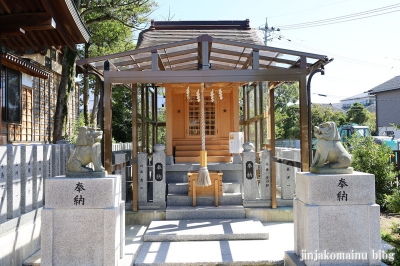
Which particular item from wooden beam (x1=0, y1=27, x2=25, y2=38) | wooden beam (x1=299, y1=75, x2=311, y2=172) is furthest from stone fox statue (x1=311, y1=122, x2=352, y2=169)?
wooden beam (x1=0, y1=27, x2=25, y2=38)

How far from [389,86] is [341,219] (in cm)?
3055

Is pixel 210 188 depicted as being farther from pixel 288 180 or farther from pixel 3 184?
pixel 3 184

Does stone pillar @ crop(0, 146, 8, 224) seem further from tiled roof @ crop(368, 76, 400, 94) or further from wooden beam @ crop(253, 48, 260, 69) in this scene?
tiled roof @ crop(368, 76, 400, 94)

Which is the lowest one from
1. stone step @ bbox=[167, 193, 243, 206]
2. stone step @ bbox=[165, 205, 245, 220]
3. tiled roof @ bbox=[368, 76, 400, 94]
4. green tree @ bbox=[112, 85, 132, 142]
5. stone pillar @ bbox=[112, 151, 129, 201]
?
stone step @ bbox=[165, 205, 245, 220]

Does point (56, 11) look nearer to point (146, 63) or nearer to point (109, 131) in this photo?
point (109, 131)

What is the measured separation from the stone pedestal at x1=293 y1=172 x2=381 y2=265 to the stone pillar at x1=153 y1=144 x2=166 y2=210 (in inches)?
168

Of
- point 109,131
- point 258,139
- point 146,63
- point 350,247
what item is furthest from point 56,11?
point 258,139

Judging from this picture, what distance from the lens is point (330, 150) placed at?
4.88m

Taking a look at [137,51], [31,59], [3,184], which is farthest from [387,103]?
[3,184]

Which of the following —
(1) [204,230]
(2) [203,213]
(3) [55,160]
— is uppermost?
(3) [55,160]

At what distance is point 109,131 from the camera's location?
7.00 m

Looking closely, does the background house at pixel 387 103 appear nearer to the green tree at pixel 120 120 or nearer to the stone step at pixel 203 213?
the green tree at pixel 120 120

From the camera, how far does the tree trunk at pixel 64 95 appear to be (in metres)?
10.6

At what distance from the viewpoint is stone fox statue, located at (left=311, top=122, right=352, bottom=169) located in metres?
4.83
